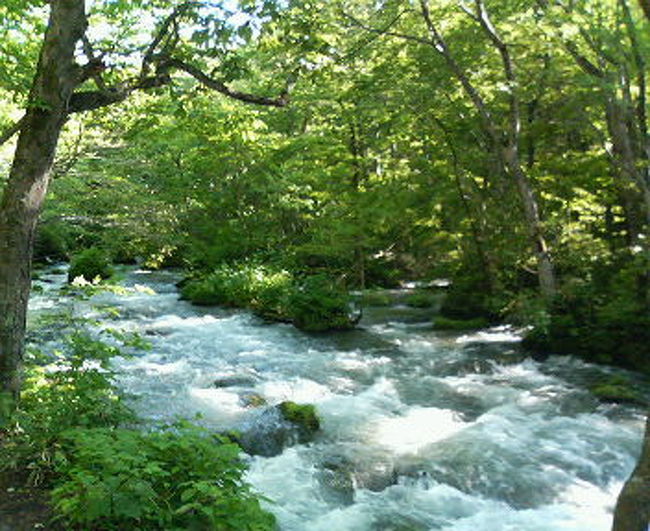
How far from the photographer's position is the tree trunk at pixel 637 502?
3.84 m

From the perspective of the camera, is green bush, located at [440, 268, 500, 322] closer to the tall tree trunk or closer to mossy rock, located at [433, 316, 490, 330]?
mossy rock, located at [433, 316, 490, 330]

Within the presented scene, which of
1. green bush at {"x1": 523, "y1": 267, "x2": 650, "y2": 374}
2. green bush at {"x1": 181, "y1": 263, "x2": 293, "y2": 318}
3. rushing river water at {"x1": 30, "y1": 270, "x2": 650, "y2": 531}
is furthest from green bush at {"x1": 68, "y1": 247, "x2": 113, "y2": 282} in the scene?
green bush at {"x1": 523, "y1": 267, "x2": 650, "y2": 374}

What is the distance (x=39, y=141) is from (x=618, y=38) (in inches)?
274

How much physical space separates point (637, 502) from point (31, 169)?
205 inches

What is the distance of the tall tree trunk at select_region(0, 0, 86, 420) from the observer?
17.1 feet

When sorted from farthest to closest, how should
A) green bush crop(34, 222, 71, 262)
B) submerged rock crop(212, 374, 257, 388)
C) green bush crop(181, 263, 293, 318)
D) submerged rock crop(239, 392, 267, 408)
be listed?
green bush crop(34, 222, 71, 262)
green bush crop(181, 263, 293, 318)
submerged rock crop(212, 374, 257, 388)
submerged rock crop(239, 392, 267, 408)

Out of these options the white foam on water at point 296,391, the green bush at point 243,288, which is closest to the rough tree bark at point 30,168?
the white foam on water at point 296,391

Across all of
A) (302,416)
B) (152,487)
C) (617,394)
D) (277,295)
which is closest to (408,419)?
(302,416)

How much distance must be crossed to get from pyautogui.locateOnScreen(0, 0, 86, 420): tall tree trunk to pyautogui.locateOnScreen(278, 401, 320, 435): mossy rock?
11.8ft

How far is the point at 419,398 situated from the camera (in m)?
9.80

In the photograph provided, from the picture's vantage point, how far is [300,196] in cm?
1991

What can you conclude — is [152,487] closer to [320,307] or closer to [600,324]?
[600,324]

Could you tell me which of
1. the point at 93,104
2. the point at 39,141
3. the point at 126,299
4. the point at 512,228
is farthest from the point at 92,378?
the point at 126,299

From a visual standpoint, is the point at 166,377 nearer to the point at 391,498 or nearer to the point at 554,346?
the point at 391,498
